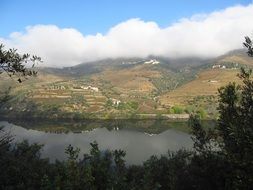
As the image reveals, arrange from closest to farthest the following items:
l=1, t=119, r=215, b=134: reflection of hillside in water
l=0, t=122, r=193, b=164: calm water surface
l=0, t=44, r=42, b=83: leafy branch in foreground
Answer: l=0, t=44, r=42, b=83: leafy branch in foreground < l=0, t=122, r=193, b=164: calm water surface < l=1, t=119, r=215, b=134: reflection of hillside in water

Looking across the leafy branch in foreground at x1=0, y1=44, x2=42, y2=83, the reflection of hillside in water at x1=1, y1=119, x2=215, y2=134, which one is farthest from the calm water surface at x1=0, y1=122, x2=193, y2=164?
the leafy branch in foreground at x1=0, y1=44, x2=42, y2=83

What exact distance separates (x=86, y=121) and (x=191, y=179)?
171m

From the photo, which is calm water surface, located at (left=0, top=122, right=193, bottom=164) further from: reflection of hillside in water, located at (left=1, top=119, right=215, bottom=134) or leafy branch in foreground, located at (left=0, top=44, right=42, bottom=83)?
leafy branch in foreground, located at (left=0, top=44, right=42, bottom=83)

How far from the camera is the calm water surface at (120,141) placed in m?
98.4

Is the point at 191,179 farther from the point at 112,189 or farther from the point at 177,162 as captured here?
the point at 112,189

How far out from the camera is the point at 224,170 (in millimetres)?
19312

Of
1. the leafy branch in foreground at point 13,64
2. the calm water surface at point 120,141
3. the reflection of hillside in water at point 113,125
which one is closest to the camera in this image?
the leafy branch in foreground at point 13,64

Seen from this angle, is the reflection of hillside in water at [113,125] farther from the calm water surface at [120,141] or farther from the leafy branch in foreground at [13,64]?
the leafy branch in foreground at [13,64]

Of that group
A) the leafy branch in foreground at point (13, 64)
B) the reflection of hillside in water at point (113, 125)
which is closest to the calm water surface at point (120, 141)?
the reflection of hillside in water at point (113, 125)

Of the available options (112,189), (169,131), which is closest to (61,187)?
(112,189)

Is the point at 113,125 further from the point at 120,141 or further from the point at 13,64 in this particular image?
the point at 13,64

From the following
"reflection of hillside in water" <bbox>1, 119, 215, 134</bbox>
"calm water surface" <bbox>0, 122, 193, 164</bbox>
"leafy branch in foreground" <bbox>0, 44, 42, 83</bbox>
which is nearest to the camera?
"leafy branch in foreground" <bbox>0, 44, 42, 83</bbox>

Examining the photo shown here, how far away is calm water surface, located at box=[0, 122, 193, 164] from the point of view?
9844cm

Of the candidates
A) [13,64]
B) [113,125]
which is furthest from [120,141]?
[13,64]
